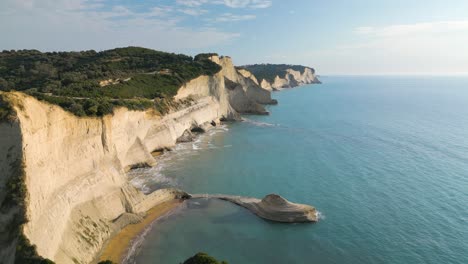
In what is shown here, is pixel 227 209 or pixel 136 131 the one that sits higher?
pixel 136 131

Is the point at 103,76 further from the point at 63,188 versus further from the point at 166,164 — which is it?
the point at 63,188

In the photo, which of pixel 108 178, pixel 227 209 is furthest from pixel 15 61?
pixel 227 209

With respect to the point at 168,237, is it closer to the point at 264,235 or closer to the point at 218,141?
the point at 264,235

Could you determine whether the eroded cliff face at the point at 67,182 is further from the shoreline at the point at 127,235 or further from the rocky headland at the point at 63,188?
the shoreline at the point at 127,235

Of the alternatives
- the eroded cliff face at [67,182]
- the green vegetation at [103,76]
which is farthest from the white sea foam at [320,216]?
the green vegetation at [103,76]

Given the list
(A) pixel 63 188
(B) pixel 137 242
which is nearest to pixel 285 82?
(B) pixel 137 242

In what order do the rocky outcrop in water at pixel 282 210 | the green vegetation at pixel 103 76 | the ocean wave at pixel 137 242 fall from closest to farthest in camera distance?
1. the ocean wave at pixel 137 242
2. the rocky outcrop in water at pixel 282 210
3. the green vegetation at pixel 103 76
